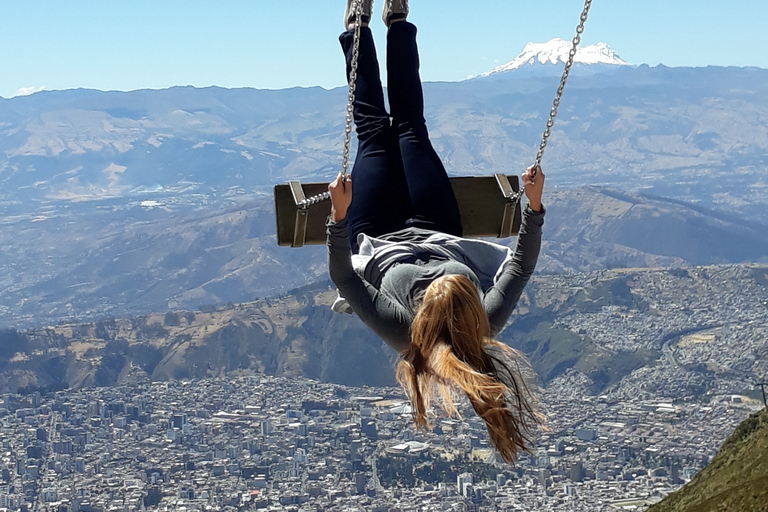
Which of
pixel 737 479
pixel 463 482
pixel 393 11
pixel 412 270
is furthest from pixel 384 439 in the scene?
pixel 412 270

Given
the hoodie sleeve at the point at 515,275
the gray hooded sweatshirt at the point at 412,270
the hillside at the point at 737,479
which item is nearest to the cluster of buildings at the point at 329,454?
the hillside at the point at 737,479

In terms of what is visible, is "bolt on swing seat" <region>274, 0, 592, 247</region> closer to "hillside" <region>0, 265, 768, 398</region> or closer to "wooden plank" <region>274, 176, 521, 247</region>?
"wooden plank" <region>274, 176, 521, 247</region>

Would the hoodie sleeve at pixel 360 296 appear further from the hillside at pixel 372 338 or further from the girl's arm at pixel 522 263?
the hillside at pixel 372 338

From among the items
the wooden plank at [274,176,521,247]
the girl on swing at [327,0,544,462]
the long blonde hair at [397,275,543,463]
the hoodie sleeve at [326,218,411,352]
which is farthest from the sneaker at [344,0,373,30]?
the long blonde hair at [397,275,543,463]

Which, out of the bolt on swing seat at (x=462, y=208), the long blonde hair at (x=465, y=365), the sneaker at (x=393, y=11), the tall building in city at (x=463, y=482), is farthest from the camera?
the tall building in city at (x=463, y=482)

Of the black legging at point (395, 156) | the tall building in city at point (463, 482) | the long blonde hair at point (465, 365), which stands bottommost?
the tall building in city at point (463, 482)

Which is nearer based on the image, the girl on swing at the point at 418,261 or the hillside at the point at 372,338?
the girl on swing at the point at 418,261
